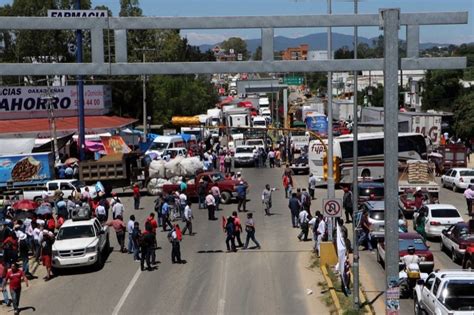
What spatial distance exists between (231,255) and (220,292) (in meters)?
5.05

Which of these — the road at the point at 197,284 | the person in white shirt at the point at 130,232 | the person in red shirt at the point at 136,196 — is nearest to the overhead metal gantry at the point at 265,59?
the road at the point at 197,284

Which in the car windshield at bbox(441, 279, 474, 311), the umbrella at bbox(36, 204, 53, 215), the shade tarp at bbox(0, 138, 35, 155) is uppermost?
the shade tarp at bbox(0, 138, 35, 155)

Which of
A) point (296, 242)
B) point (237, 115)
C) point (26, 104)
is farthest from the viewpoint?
point (237, 115)

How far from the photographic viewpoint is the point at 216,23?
45.0ft

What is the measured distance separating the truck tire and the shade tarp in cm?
1459

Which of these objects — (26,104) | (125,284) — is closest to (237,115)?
(26,104)

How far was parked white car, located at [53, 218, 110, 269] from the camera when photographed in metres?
24.3

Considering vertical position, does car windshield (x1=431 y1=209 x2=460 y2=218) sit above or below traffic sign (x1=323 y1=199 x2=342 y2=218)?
below

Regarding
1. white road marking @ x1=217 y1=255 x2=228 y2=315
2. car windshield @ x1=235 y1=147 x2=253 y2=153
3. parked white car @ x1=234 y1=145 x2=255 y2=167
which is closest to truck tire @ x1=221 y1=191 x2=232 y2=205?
white road marking @ x1=217 y1=255 x2=228 y2=315

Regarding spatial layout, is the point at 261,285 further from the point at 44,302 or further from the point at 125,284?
the point at 44,302

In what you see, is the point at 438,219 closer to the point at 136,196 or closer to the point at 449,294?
the point at 449,294

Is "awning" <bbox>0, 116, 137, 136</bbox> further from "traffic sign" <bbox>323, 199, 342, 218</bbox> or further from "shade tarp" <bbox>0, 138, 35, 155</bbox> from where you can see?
"traffic sign" <bbox>323, 199, 342, 218</bbox>

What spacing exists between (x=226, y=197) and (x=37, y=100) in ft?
100

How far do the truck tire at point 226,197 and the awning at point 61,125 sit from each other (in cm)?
2328
